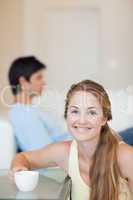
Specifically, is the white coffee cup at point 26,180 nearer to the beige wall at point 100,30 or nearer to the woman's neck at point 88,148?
the woman's neck at point 88,148

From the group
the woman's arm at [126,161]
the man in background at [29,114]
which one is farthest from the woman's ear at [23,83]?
the woman's arm at [126,161]

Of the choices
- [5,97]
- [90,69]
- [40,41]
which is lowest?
[5,97]

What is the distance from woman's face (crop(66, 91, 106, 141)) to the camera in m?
1.54

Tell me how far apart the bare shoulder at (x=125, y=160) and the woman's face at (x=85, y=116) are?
0.12m

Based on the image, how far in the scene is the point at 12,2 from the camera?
498 cm

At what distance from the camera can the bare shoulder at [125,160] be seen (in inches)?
60.1

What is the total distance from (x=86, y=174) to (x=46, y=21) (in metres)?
3.54

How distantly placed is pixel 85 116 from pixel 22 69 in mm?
1608

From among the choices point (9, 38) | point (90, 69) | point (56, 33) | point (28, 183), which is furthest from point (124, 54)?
point (28, 183)

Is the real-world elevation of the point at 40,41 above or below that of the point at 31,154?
above

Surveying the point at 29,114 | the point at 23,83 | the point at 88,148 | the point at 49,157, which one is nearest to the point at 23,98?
the point at 23,83

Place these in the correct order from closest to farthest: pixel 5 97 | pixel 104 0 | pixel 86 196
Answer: pixel 86 196 < pixel 104 0 < pixel 5 97

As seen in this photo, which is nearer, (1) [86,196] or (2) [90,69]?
(1) [86,196]

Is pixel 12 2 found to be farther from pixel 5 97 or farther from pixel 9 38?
pixel 5 97
